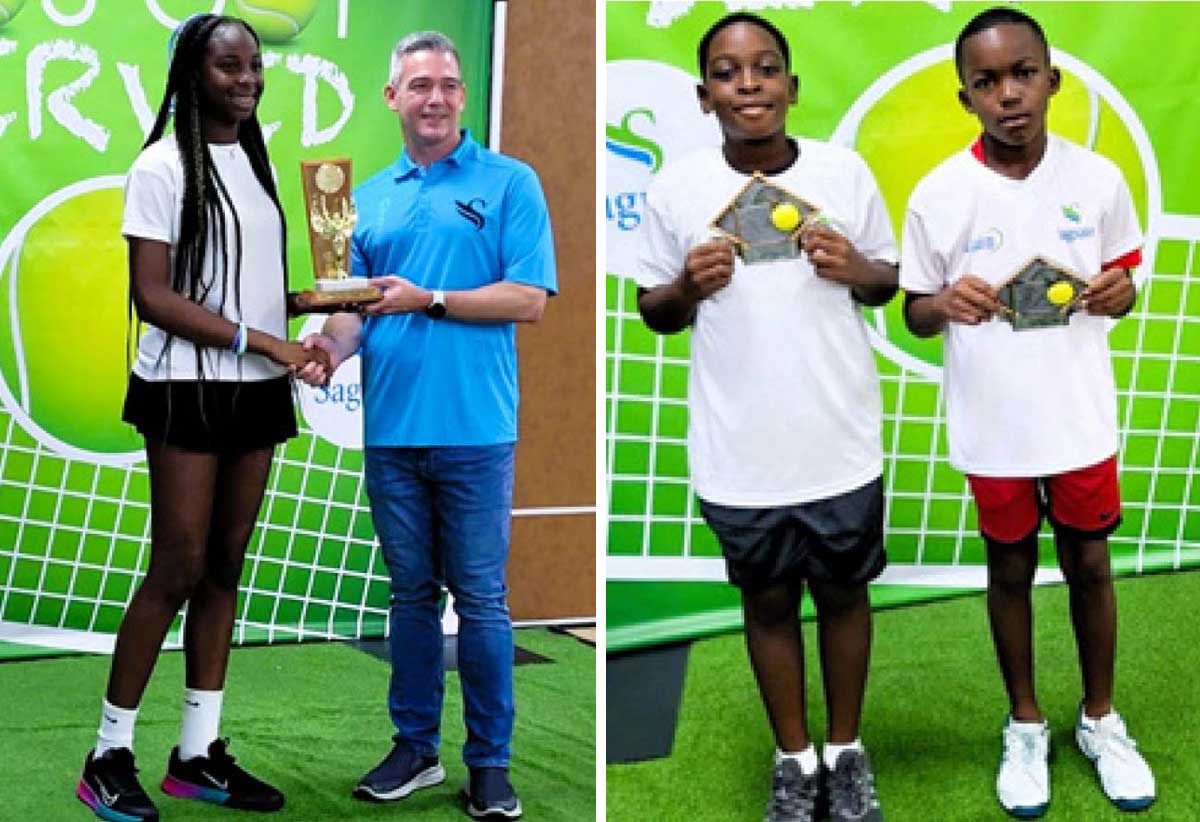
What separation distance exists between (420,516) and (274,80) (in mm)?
1555

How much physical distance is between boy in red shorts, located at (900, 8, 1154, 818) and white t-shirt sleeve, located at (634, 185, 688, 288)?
404 mm

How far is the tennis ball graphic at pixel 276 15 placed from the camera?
3.91 m

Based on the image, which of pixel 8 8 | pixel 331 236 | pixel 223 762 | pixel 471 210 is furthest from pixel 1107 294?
pixel 8 8

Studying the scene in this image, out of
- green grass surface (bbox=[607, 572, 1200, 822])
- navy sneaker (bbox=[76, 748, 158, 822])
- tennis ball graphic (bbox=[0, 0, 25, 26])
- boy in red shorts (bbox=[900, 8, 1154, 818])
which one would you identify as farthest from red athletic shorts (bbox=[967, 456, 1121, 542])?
tennis ball graphic (bbox=[0, 0, 25, 26])

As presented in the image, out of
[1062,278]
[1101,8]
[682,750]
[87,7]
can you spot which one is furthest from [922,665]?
[87,7]

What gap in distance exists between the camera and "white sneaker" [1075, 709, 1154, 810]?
264 cm

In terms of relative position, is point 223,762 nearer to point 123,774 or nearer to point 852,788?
point 123,774

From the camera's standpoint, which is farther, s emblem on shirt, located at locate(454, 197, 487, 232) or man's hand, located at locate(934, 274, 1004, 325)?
s emblem on shirt, located at locate(454, 197, 487, 232)

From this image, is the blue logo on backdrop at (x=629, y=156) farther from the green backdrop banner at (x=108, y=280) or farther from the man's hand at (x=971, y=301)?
the man's hand at (x=971, y=301)

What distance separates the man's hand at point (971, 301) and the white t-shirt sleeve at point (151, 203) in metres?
1.38

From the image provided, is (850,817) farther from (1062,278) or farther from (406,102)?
(406,102)

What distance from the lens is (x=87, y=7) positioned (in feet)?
12.5

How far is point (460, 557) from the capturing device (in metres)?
2.90

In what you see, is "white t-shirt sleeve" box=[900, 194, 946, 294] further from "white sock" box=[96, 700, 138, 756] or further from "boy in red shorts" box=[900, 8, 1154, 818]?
"white sock" box=[96, 700, 138, 756]
